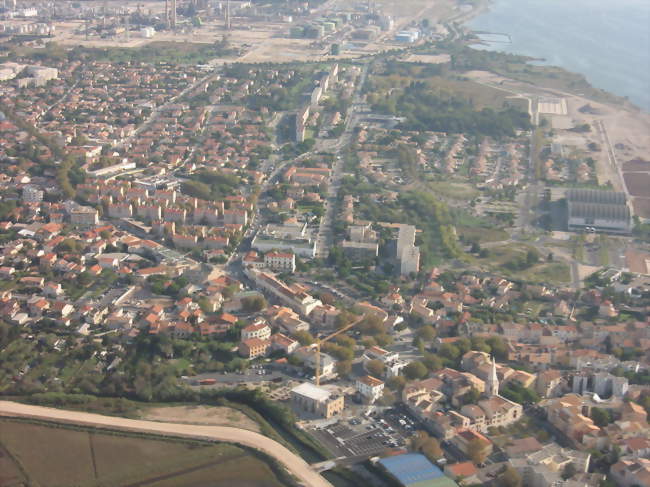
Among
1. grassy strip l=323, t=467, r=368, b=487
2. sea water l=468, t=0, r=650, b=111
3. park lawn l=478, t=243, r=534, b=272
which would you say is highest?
sea water l=468, t=0, r=650, b=111

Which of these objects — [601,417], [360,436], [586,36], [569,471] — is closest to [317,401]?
[360,436]

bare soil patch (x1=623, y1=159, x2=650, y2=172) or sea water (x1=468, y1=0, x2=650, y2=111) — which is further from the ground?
sea water (x1=468, y1=0, x2=650, y2=111)

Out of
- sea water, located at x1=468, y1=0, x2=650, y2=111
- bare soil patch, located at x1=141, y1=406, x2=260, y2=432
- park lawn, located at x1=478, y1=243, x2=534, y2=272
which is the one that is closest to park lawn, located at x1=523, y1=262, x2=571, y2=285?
park lawn, located at x1=478, y1=243, x2=534, y2=272

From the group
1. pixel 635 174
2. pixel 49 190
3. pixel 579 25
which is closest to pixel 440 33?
pixel 579 25

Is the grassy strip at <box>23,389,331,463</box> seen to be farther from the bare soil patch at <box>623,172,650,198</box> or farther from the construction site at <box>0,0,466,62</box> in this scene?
the construction site at <box>0,0,466,62</box>

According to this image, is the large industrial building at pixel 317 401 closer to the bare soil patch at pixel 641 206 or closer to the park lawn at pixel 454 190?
the park lawn at pixel 454 190
